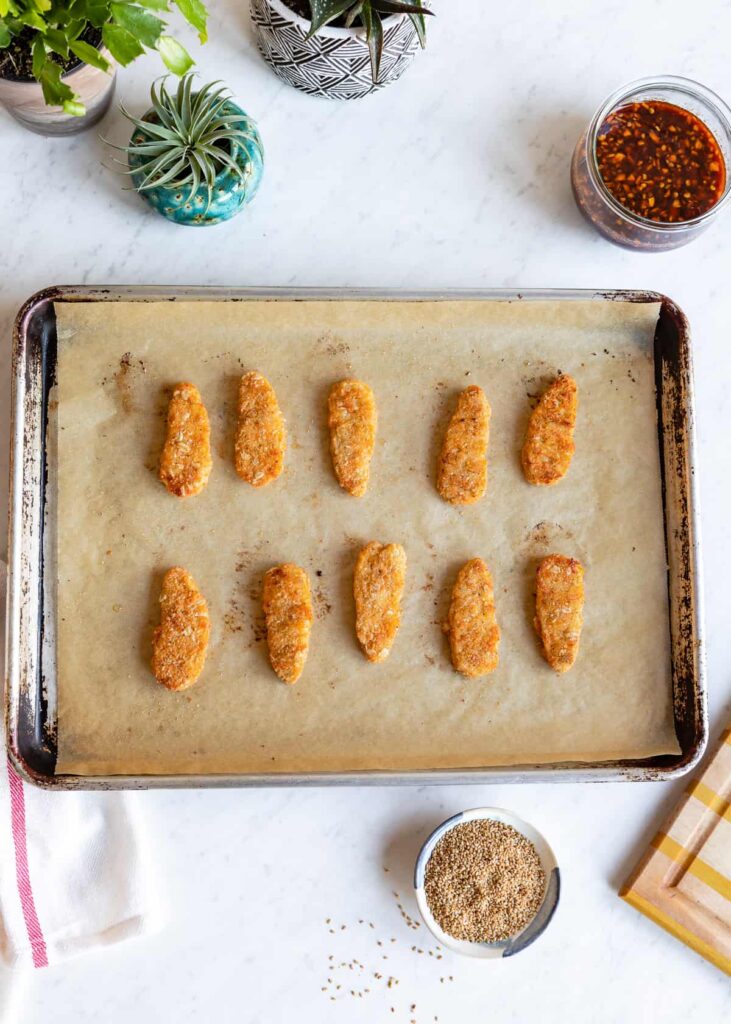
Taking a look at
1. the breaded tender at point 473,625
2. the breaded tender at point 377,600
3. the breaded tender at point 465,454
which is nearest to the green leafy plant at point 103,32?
the breaded tender at point 465,454

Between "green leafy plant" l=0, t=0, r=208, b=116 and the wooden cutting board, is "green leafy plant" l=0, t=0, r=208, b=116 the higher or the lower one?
the higher one

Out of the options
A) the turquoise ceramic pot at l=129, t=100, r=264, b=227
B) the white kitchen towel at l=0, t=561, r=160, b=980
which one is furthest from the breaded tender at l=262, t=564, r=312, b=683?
the turquoise ceramic pot at l=129, t=100, r=264, b=227

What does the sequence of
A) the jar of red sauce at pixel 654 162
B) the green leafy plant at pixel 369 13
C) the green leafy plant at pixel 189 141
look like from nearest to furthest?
the green leafy plant at pixel 369 13, the green leafy plant at pixel 189 141, the jar of red sauce at pixel 654 162

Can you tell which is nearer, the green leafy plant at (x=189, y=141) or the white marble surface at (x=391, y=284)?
the green leafy plant at (x=189, y=141)

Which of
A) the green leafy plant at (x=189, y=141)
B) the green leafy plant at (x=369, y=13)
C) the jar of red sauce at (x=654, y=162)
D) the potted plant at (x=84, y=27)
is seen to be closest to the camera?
the potted plant at (x=84, y=27)

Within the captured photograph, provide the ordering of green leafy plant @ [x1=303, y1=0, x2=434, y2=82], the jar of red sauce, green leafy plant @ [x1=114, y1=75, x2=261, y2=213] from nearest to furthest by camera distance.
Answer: green leafy plant @ [x1=303, y1=0, x2=434, y2=82], green leafy plant @ [x1=114, y1=75, x2=261, y2=213], the jar of red sauce

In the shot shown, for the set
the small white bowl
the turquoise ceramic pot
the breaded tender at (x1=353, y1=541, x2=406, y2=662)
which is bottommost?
the small white bowl

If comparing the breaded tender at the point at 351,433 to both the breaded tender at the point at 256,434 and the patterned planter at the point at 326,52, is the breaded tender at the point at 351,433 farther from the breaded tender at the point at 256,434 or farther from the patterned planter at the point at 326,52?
the patterned planter at the point at 326,52

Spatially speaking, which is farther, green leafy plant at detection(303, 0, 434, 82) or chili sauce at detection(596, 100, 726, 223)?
chili sauce at detection(596, 100, 726, 223)

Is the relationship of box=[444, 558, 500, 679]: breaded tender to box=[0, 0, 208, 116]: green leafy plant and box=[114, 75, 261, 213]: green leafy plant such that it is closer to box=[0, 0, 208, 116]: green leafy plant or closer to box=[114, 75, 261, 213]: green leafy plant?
box=[114, 75, 261, 213]: green leafy plant
